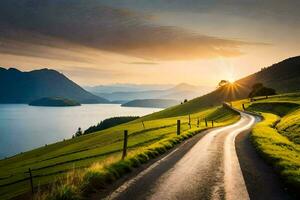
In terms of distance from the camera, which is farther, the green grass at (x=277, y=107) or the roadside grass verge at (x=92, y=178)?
the green grass at (x=277, y=107)

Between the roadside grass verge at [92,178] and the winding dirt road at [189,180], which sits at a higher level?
the roadside grass verge at [92,178]

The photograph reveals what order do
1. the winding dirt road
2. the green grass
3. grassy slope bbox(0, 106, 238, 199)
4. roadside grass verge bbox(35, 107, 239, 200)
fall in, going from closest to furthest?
roadside grass verge bbox(35, 107, 239, 200) < the winding dirt road < grassy slope bbox(0, 106, 238, 199) < the green grass

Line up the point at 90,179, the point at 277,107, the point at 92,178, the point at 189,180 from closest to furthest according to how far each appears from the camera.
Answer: the point at 90,179, the point at 92,178, the point at 189,180, the point at 277,107

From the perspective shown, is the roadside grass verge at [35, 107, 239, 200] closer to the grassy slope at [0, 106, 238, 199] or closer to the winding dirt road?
the winding dirt road

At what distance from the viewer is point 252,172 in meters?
19.0

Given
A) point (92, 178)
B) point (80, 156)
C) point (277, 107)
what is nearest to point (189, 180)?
point (92, 178)

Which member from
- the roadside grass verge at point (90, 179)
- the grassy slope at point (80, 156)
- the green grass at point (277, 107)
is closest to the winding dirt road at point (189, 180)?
the roadside grass verge at point (90, 179)

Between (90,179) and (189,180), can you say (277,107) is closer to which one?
(189,180)

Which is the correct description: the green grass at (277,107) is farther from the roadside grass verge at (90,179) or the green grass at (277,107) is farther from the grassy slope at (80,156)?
the roadside grass verge at (90,179)

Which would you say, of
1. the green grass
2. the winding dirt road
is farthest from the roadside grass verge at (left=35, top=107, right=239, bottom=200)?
the green grass

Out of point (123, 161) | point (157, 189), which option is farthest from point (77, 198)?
point (123, 161)

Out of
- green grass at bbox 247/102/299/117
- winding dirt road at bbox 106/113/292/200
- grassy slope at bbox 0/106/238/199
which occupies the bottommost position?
grassy slope at bbox 0/106/238/199

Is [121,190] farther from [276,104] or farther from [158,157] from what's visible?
[276,104]

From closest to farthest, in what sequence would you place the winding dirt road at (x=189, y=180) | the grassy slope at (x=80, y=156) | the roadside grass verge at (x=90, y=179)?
1. the roadside grass verge at (x=90, y=179)
2. the winding dirt road at (x=189, y=180)
3. the grassy slope at (x=80, y=156)
